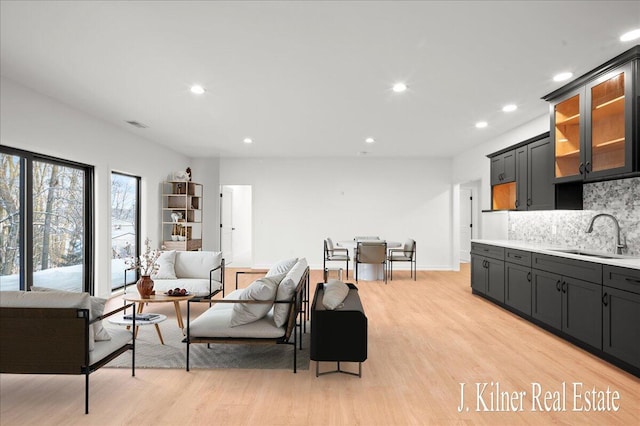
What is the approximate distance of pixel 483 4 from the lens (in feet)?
8.45

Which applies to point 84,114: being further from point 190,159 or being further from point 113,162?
point 190,159

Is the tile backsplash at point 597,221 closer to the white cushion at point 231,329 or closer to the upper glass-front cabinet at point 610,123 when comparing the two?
the upper glass-front cabinet at point 610,123

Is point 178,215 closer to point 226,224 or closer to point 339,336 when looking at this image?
point 226,224

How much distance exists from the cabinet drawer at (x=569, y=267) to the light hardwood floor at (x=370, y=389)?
74 centimetres

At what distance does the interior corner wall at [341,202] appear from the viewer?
372 inches

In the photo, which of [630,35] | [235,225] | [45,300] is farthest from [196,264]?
[235,225]

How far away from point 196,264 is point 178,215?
3060mm

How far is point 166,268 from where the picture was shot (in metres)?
5.22

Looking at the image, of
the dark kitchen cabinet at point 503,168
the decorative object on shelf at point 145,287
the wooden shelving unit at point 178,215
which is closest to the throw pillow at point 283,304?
the decorative object on shelf at point 145,287

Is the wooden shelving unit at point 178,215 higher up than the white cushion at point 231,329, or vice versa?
the wooden shelving unit at point 178,215

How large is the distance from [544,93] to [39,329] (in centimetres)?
543

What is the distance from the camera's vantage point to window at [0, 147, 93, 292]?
4.32 metres

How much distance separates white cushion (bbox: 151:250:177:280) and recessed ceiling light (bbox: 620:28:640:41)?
5480mm

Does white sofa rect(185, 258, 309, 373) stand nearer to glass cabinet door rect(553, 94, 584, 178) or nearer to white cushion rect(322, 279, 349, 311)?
white cushion rect(322, 279, 349, 311)
